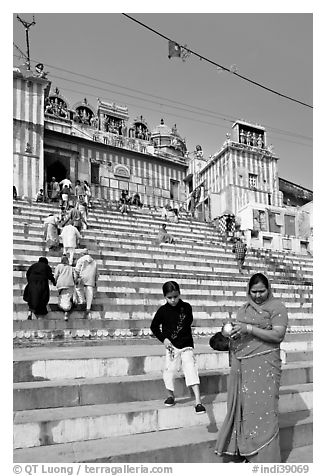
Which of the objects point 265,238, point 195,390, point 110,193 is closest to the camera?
point 195,390

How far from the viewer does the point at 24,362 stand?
4621mm

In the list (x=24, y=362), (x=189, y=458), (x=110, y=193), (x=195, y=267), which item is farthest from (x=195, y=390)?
(x=110, y=193)

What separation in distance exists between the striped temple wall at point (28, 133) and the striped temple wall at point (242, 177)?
11487 millimetres

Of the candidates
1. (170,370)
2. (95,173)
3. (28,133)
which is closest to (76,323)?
(170,370)

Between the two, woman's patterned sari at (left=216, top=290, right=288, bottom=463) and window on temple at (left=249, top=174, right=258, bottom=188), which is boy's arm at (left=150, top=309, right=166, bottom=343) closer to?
woman's patterned sari at (left=216, top=290, right=288, bottom=463)

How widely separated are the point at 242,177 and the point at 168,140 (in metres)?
7.49

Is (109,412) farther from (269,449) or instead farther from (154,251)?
(154,251)

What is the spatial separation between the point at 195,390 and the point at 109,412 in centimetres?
88

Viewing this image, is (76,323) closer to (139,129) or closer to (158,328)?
(158,328)

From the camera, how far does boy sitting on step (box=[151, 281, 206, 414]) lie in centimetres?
437

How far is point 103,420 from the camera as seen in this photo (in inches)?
157

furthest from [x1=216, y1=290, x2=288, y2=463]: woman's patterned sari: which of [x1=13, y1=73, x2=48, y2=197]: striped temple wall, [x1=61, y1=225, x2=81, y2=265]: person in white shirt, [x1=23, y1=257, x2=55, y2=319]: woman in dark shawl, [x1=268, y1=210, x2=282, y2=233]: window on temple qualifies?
[x1=268, y1=210, x2=282, y2=233]: window on temple

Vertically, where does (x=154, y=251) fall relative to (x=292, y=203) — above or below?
below

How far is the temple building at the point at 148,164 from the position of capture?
835 inches
